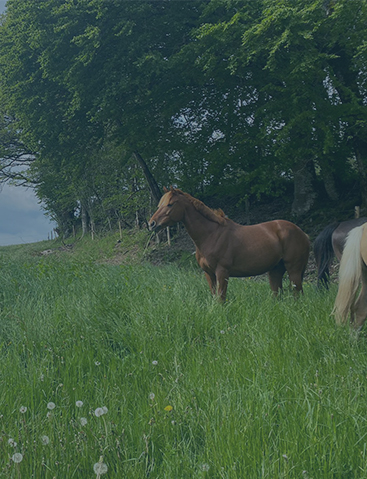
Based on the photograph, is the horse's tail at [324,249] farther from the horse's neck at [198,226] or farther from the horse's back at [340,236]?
the horse's neck at [198,226]

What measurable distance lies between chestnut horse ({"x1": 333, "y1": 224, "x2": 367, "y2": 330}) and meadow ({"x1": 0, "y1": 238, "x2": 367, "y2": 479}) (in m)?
0.20

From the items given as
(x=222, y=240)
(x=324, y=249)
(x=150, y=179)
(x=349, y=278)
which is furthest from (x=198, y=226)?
(x=150, y=179)

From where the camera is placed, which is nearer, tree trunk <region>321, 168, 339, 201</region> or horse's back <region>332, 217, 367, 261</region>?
horse's back <region>332, 217, 367, 261</region>

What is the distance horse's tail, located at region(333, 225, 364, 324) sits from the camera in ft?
12.8

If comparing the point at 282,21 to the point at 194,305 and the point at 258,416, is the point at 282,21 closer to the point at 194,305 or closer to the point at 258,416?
the point at 194,305

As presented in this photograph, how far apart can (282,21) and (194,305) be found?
11391 millimetres

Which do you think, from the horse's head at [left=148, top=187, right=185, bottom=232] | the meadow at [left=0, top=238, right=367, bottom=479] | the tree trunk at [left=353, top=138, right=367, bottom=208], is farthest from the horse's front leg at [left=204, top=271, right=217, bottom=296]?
the tree trunk at [left=353, top=138, right=367, bottom=208]

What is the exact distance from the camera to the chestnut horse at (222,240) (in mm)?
5598

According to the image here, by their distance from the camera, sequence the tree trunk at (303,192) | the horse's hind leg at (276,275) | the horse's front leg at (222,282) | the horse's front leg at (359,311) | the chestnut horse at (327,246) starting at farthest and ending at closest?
the tree trunk at (303,192) → the chestnut horse at (327,246) → the horse's hind leg at (276,275) → the horse's front leg at (222,282) → the horse's front leg at (359,311)

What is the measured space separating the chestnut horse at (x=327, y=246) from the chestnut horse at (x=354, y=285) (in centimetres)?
272

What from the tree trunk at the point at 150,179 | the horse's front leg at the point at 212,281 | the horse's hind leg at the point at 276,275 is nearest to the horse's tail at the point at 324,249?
the horse's hind leg at the point at 276,275

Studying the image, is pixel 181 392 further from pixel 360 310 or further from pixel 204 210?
pixel 204 210

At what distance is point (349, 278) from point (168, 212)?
2.65 metres

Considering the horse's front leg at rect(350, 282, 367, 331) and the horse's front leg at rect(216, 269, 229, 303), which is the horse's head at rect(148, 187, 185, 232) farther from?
the horse's front leg at rect(350, 282, 367, 331)
